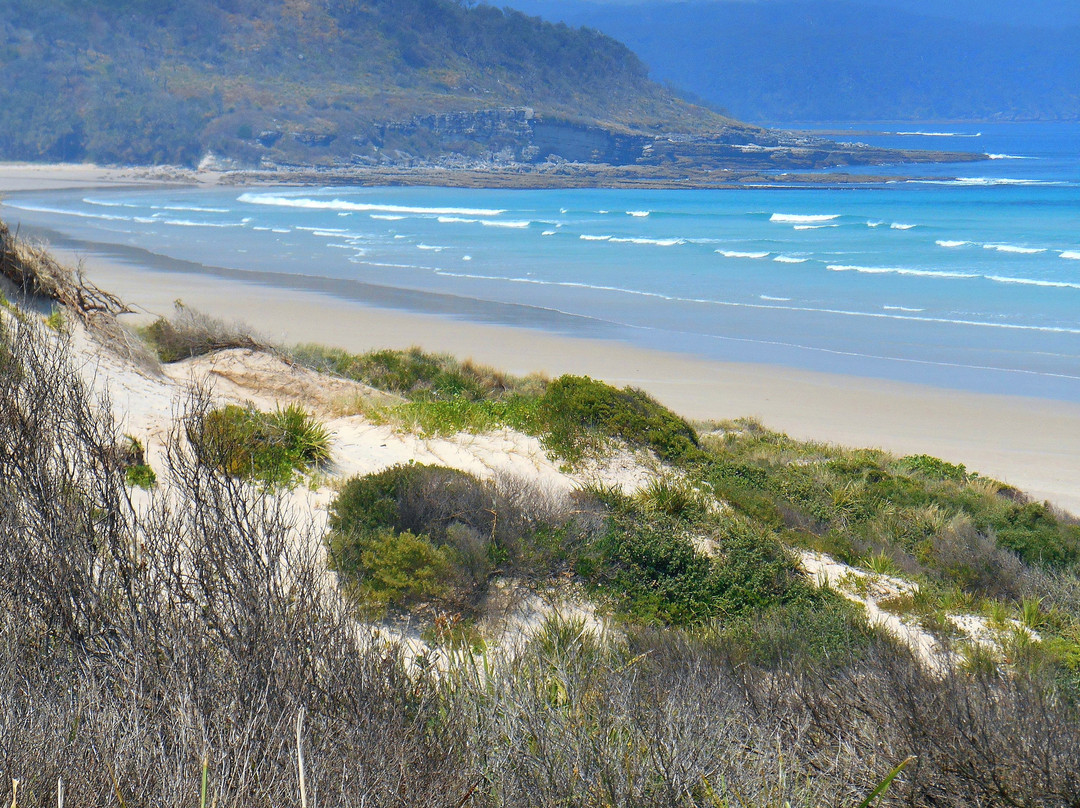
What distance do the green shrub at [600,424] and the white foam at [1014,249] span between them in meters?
27.4

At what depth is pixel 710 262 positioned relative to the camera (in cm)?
2998

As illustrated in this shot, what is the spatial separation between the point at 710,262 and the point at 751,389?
1571 centimetres

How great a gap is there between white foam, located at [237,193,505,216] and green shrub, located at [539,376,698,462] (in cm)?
4047

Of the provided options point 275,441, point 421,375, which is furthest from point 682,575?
point 421,375

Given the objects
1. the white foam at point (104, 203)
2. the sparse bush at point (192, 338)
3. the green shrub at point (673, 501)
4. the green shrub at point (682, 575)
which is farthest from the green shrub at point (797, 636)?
the white foam at point (104, 203)

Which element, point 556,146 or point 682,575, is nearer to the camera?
point 682,575

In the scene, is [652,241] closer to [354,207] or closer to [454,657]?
[354,207]

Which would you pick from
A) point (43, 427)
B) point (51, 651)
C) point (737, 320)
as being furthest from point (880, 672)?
point (737, 320)

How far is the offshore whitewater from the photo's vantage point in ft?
61.0

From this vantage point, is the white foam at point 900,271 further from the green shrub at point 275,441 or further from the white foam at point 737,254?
the green shrub at point 275,441

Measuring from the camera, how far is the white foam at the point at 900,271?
1033 inches

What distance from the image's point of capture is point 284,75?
372ft

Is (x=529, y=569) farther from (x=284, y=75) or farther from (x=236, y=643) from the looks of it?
(x=284, y=75)

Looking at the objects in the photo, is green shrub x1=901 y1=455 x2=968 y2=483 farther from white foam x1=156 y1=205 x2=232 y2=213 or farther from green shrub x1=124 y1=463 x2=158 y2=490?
white foam x1=156 y1=205 x2=232 y2=213
